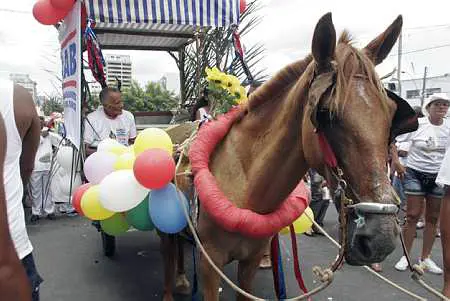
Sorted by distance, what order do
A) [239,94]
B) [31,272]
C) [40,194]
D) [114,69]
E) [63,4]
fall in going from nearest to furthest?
[31,272] → [239,94] → [63,4] → [40,194] → [114,69]

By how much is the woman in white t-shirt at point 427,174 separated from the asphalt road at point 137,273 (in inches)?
13.3

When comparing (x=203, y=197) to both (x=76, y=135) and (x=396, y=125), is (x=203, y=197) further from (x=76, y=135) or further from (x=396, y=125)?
(x=76, y=135)

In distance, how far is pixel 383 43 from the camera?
5.66ft

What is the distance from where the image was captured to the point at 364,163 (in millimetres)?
1389

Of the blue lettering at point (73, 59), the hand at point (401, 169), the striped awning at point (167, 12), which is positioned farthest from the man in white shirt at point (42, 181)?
the hand at point (401, 169)

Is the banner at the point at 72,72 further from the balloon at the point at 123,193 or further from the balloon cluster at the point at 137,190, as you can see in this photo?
the balloon at the point at 123,193

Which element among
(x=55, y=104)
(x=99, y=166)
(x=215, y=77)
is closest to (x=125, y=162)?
(x=99, y=166)

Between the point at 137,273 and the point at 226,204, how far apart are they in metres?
2.37

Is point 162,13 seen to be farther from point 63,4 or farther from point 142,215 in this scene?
point 142,215

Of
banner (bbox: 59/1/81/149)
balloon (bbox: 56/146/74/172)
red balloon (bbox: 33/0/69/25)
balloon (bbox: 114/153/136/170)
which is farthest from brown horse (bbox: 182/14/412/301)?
balloon (bbox: 56/146/74/172)

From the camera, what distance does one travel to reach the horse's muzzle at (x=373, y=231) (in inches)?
53.1

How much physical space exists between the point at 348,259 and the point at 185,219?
1.19m

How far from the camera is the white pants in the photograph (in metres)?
6.05

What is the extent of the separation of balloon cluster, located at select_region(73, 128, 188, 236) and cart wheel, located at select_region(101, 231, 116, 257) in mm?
1115
